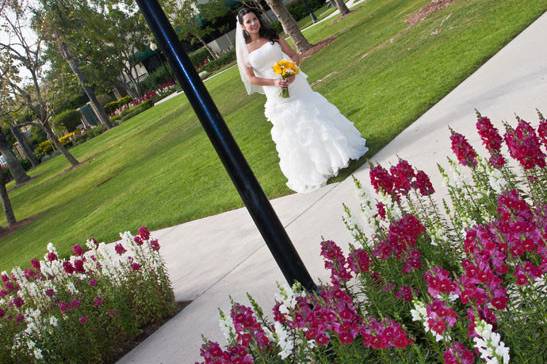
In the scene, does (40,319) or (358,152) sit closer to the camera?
(40,319)

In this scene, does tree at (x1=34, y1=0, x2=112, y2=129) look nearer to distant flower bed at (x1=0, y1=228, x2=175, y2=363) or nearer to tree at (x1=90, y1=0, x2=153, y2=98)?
tree at (x1=90, y1=0, x2=153, y2=98)

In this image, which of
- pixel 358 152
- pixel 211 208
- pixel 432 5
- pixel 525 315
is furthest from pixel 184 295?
pixel 432 5

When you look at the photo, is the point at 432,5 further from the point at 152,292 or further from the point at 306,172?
the point at 152,292

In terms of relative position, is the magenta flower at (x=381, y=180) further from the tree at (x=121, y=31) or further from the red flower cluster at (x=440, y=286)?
the tree at (x=121, y=31)

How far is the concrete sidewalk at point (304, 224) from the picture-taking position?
20.4 feet

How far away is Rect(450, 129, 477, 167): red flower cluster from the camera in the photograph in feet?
14.4

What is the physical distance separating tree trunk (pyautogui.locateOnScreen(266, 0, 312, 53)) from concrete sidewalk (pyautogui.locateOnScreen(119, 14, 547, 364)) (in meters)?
15.0

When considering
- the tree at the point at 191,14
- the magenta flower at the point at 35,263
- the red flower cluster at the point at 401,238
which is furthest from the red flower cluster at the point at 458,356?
the tree at the point at 191,14

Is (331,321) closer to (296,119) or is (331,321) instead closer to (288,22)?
(296,119)

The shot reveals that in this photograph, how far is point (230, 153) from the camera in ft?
14.4

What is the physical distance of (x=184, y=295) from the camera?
746 cm

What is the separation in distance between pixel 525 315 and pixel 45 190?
96.3 ft

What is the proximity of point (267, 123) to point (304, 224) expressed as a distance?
9657 mm

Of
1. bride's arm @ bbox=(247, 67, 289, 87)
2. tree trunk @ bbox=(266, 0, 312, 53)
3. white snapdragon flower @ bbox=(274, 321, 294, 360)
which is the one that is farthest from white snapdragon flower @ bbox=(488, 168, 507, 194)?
tree trunk @ bbox=(266, 0, 312, 53)
